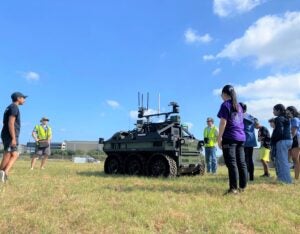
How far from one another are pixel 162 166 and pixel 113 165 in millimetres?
2098

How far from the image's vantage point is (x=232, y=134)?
824 centimetres

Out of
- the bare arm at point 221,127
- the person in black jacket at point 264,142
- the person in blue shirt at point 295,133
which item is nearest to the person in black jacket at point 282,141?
the person in blue shirt at point 295,133

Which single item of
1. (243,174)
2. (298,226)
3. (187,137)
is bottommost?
(298,226)

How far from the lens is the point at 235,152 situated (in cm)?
829

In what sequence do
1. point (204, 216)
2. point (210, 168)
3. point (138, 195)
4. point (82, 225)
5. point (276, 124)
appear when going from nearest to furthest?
point (82, 225)
point (204, 216)
point (138, 195)
point (276, 124)
point (210, 168)

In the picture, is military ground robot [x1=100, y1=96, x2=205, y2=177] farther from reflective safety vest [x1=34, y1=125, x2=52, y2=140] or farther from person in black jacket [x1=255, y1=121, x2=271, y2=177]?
reflective safety vest [x1=34, y1=125, x2=52, y2=140]

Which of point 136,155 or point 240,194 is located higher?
point 136,155

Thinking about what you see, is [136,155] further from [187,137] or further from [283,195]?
[283,195]

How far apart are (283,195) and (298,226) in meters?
2.06

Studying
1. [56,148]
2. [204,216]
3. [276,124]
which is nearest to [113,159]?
[276,124]

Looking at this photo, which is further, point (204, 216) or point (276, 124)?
point (276, 124)

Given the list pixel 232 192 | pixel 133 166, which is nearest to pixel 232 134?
pixel 232 192

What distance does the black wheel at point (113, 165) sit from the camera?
13.8m

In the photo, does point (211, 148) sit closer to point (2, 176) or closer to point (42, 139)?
point (42, 139)
